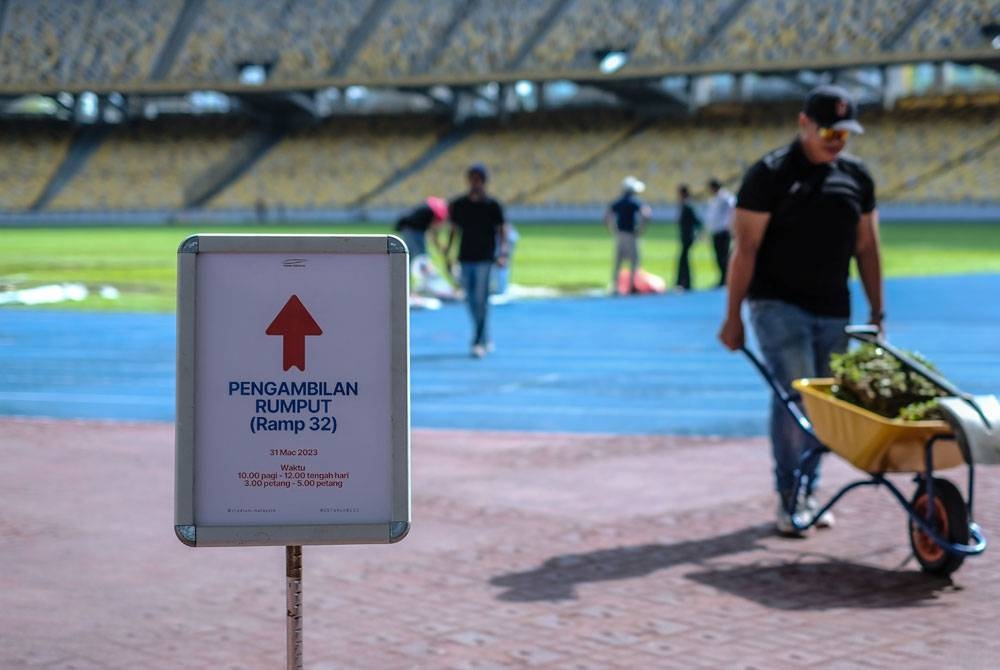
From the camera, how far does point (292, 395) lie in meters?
4.07

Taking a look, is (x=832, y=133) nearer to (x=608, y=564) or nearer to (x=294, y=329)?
(x=608, y=564)

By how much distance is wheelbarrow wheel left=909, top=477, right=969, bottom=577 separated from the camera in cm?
673

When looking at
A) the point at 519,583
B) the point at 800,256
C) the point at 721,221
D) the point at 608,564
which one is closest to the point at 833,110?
the point at 800,256

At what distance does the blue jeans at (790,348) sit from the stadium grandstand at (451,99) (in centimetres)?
4361

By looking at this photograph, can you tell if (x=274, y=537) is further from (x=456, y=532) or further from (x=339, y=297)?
(x=456, y=532)

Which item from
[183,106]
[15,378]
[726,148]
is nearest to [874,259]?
[15,378]

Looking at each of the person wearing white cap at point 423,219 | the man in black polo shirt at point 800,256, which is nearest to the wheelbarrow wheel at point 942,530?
the man in black polo shirt at point 800,256


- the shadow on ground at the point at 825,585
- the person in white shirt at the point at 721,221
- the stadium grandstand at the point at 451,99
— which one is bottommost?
the shadow on ground at the point at 825,585

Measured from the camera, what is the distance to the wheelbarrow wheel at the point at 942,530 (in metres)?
6.73

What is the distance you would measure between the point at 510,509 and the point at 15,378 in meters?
7.77

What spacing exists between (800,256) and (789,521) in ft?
4.11

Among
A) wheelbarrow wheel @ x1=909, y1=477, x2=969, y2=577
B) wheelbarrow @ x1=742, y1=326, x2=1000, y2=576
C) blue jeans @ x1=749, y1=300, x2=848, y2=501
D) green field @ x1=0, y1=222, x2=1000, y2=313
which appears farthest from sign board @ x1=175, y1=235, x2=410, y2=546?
green field @ x1=0, y1=222, x2=1000, y2=313

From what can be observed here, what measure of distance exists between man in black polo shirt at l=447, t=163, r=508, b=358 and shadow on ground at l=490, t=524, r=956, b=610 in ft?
26.8

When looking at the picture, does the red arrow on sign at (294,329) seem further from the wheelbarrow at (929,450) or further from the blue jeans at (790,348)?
the blue jeans at (790,348)
